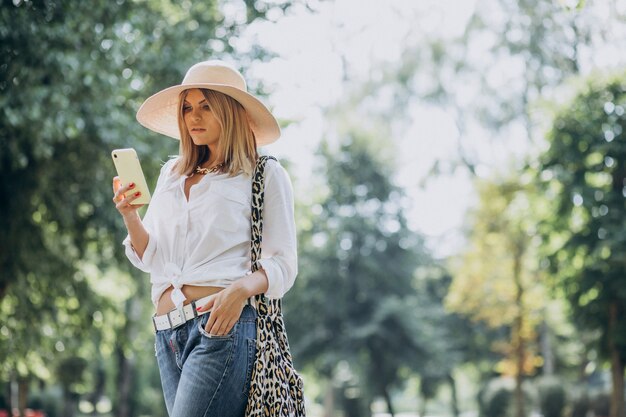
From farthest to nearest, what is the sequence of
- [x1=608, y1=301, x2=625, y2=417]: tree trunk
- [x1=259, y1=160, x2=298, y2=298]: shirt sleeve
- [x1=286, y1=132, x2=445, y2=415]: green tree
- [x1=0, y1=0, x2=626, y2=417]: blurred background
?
1. [x1=286, y1=132, x2=445, y2=415]: green tree
2. [x1=608, y1=301, x2=625, y2=417]: tree trunk
3. [x1=0, y1=0, x2=626, y2=417]: blurred background
4. [x1=259, y1=160, x2=298, y2=298]: shirt sleeve

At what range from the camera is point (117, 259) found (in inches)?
593

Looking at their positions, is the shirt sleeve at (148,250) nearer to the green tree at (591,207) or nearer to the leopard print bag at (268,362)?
the leopard print bag at (268,362)

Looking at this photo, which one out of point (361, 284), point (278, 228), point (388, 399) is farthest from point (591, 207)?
point (388, 399)

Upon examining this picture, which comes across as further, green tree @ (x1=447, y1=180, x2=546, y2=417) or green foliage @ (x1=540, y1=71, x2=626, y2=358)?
green tree @ (x1=447, y1=180, x2=546, y2=417)

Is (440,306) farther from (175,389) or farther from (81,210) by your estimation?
(175,389)

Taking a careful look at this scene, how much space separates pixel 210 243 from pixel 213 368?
394 millimetres

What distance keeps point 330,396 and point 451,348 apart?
493 cm

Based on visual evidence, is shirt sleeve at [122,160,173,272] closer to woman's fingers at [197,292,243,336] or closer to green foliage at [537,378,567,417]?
woman's fingers at [197,292,243,336]

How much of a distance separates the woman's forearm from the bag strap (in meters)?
0.37

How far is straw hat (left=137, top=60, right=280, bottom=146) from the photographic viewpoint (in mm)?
3166

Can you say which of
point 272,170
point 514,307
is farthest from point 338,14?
point 272,170

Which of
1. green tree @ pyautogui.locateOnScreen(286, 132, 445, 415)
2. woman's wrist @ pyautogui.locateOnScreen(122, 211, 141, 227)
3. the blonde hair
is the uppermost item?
the blonde hair

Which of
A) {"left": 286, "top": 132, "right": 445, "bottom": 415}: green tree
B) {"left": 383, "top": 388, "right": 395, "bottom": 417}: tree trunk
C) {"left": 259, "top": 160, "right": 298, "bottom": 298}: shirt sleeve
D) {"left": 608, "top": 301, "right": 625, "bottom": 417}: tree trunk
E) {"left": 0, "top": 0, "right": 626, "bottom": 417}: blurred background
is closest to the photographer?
{"left": 259, "top": 160, "right": 298, "bottom": 298}: shirt sleeve

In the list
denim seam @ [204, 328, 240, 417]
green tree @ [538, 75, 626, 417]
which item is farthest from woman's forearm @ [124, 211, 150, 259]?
green tree @ [538, 75, 626, 417]
